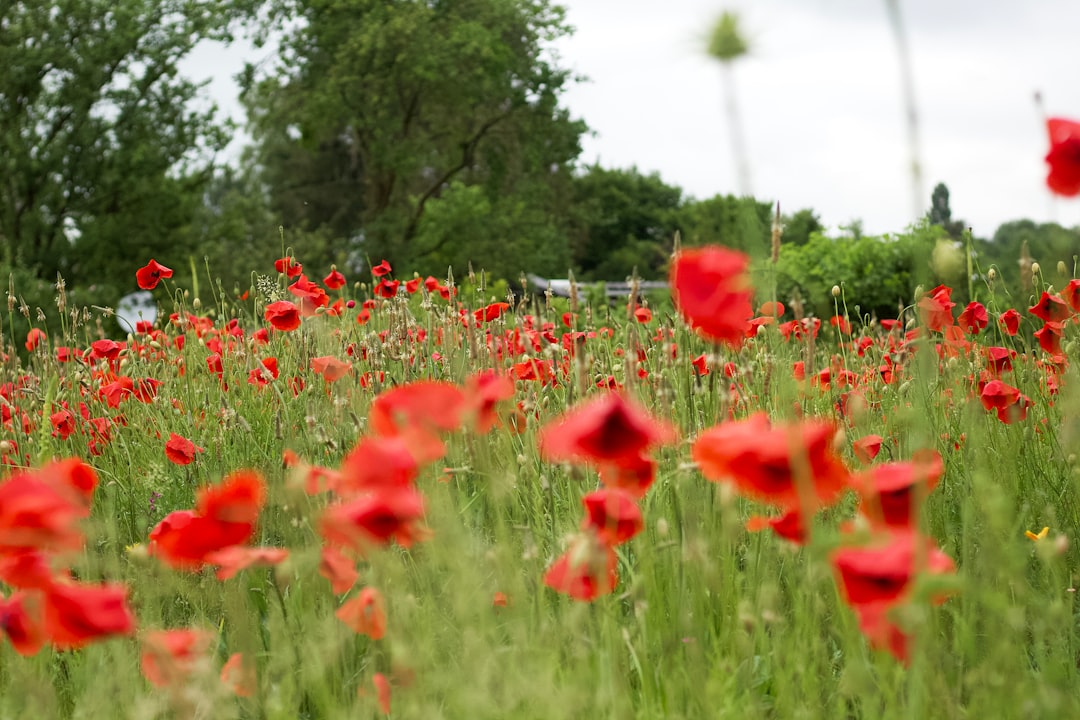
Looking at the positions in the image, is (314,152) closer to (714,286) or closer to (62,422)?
(62,422)

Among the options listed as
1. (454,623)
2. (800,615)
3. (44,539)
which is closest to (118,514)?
(454,623)

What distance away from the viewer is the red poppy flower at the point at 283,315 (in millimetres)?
3020

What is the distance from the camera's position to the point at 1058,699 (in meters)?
1.54

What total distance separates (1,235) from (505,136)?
11839mm

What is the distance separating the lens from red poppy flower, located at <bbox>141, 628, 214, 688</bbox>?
1289 mm

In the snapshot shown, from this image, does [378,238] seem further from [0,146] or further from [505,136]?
[0,146]

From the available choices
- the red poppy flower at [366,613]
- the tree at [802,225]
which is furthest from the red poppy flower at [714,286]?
the tree at [802,225]

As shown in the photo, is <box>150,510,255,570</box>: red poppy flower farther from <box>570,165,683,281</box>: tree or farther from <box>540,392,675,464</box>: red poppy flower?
<box>570,165,683,281</box>: tree

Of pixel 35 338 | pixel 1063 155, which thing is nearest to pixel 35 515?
pixel 1063 155

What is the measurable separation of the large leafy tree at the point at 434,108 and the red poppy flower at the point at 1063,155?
2103 cm

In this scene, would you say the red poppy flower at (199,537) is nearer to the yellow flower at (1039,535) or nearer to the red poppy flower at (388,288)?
the yellow flower at (1039,535)

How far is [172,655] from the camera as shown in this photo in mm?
1360

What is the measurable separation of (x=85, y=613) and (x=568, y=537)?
0.64 metres

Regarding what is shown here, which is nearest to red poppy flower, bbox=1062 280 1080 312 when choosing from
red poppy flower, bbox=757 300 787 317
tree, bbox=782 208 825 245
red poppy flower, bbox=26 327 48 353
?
red poppy flower, bbox=757 300 787 317
